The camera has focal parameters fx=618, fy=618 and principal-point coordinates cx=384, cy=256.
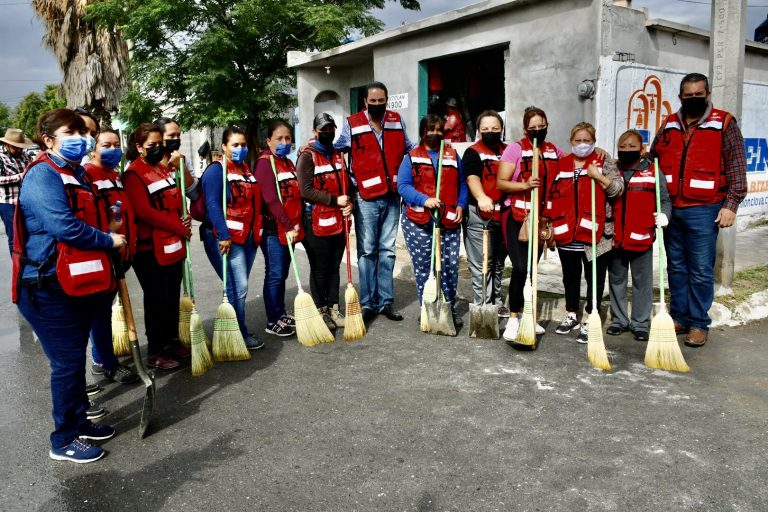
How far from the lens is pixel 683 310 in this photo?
5.02 metres

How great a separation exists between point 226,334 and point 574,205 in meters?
2.83

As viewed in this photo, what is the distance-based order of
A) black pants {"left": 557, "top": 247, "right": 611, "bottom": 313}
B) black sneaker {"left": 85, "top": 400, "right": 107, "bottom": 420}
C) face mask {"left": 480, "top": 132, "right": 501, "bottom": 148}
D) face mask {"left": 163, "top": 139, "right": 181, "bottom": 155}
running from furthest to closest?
face mask {"left": 480, "top": 132, "right": 501, "bottom": 148} < black pants {"left": 557, "top": 247, "right": 611, "bottom": 313} < face mask {"left": 163, "top": 139, "right": 181, "bottom": 155} < black sneaker {"left": 85, "top": 400, "right": 107, "bottom": 420}

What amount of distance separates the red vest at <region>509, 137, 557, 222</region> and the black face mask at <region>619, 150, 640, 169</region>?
1.63 ft

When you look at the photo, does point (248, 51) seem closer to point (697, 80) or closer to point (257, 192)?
point (257, 192)

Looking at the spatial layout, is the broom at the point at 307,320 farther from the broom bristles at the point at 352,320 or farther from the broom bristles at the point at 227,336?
the broom bristles at the point at 227,336

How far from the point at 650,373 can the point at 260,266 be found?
5.64 m

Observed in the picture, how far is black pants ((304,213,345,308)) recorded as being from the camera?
210 inches

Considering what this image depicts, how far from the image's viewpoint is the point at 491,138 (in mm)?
5066

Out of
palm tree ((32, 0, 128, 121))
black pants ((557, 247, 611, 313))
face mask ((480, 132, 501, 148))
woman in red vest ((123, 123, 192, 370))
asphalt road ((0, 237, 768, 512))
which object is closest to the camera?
asphalt road ((0, 237, 768, 512))

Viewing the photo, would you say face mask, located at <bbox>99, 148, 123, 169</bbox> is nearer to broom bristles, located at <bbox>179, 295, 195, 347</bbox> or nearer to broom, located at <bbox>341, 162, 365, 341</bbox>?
broom bristles, located at <bbox>179, 295, 195, 347</bbox>

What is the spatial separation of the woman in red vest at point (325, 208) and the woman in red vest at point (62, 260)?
6.89ft

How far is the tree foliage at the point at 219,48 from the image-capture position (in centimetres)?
1563

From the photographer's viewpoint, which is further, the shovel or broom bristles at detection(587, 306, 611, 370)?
the shovel

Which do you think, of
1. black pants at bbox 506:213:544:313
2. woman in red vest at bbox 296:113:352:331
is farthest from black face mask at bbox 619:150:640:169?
woman in red vest at bbox 296:113:352:331
